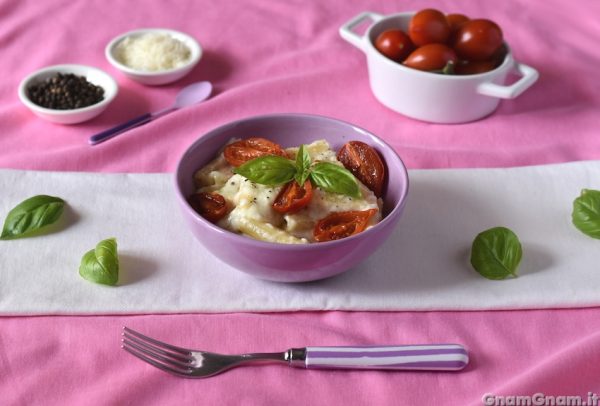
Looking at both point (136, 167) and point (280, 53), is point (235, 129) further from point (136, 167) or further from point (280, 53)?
point (280, 53)

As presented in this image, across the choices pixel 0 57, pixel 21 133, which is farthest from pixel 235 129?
pixel 0 57

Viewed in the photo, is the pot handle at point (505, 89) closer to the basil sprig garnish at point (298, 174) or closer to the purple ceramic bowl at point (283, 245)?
the purple ceramic bowl at point (283, 245)

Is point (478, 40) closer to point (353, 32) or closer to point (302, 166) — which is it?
point (353, 32)

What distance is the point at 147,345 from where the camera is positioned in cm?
131

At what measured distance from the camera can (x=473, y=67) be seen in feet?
6.89

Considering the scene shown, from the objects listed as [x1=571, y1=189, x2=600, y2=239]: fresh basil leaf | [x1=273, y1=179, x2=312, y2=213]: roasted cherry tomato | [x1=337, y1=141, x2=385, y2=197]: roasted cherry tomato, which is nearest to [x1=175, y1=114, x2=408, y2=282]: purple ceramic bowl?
[x1=337, y1=141, x2=385, y2=197]: roasted cherry tomato

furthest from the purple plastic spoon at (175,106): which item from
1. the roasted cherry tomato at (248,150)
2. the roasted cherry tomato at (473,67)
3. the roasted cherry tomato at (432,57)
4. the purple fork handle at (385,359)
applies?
the purple fork handle at (385,359)

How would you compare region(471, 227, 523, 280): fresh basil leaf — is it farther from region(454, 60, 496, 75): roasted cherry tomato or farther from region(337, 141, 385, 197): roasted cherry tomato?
region(454, 60, 496, 75): roasted cherry tomato

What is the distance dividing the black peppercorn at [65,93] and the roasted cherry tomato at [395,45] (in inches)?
33.4

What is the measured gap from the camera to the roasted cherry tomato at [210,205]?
145 centimetres

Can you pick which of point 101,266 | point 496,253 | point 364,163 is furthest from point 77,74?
point 496,253

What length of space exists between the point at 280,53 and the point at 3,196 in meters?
1.10

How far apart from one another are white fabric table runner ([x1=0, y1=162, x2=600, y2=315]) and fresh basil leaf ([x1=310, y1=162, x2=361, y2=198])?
0.62 feet

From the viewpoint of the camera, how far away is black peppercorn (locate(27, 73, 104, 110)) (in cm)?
203
